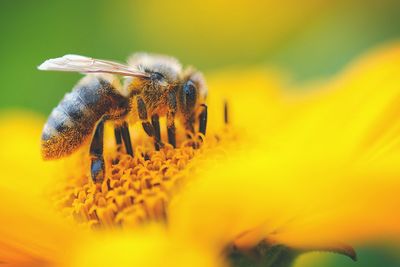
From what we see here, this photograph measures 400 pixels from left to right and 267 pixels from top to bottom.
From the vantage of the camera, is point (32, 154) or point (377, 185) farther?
point (32, 154)

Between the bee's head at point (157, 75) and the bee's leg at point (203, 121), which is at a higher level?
the bee's head at point (157, 75)

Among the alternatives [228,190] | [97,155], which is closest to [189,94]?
[97,155]

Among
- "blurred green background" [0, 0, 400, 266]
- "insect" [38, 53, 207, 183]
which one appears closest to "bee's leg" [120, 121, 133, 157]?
"insect" [38, 53, 207, 183]

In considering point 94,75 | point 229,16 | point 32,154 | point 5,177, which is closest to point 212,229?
point 94,75

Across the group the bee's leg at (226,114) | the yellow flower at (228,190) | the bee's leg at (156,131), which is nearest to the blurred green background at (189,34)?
the yellow flower at (228,190)

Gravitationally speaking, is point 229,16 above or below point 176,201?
above

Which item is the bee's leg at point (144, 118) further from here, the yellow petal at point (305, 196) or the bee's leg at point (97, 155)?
the yellow petal at point (305, 196)

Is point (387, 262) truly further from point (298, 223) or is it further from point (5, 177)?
point (5, 177)
